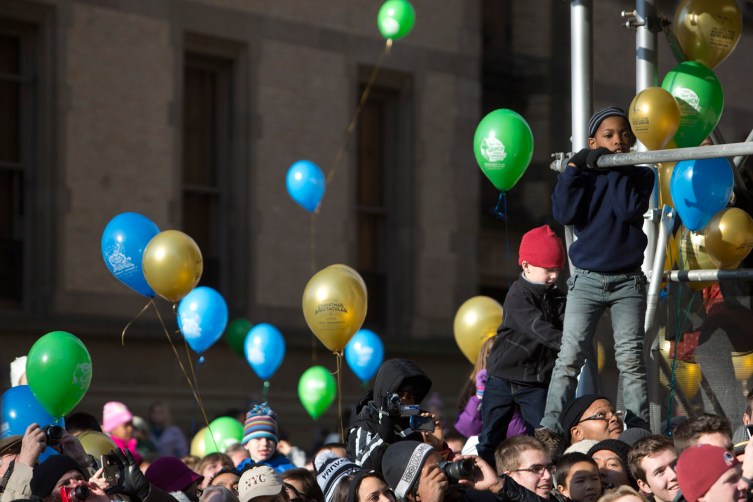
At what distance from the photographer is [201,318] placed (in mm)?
12719

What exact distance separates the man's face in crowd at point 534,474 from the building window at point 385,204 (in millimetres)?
13289

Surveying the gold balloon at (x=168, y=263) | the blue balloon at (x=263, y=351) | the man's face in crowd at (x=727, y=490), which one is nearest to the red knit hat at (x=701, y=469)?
the man's face in crowd at (x=727, y=490)

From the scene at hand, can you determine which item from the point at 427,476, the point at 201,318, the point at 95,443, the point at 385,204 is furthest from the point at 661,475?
the point at 385,204

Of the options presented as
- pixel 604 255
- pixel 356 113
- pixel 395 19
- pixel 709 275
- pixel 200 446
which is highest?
pixel 395 19

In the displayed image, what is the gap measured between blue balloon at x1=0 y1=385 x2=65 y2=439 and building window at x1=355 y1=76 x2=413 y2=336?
1147 centimetres

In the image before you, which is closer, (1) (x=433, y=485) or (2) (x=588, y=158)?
(1) (x=433, y=485)

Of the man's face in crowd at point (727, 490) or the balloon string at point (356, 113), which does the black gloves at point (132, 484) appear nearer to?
the man's face in crowd at point (727, 490)

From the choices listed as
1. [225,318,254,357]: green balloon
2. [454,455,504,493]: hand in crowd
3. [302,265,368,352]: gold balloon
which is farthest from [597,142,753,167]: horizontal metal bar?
[225,318,254,357]: green balloon

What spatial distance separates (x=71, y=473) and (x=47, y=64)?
11.0m

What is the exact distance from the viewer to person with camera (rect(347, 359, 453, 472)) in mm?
7379

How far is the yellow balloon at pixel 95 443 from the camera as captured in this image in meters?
8.01

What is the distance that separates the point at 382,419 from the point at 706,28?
3303mm

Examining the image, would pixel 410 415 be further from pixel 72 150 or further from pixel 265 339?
pixel 72 150

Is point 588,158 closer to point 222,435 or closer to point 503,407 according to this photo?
point 503,407
